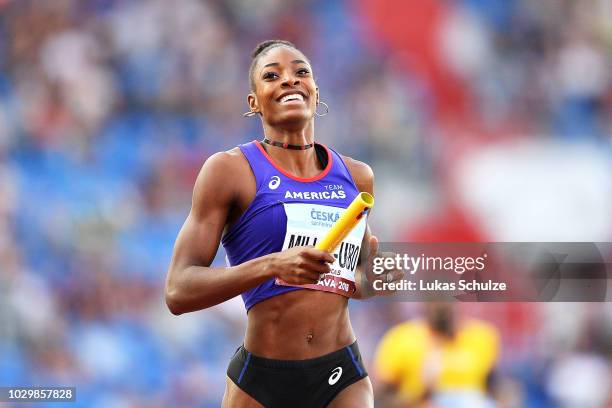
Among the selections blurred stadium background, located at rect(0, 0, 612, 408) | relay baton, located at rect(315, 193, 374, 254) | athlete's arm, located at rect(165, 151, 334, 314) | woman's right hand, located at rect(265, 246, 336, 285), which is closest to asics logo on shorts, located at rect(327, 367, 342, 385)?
athlete's arm, located at rect(165, 151, 334, 314)

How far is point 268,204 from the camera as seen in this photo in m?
3.33

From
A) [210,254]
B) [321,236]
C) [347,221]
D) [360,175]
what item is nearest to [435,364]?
[360,175]

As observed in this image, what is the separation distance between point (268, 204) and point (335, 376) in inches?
26.7

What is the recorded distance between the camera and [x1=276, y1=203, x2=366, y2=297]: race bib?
10.9 ft

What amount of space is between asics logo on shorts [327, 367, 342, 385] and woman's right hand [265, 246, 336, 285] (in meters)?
0.69

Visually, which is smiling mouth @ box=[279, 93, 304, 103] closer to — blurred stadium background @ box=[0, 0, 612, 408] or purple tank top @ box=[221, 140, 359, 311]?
purple tank top @ box=[221, 140, 359, 311]

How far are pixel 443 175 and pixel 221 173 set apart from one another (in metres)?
4.64

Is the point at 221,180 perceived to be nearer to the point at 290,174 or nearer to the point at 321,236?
the point at 290,174

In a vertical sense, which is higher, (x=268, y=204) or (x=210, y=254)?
(x=268, y=204)

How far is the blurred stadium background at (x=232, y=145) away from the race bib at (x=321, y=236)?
365 cm

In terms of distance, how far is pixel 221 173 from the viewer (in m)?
3.30

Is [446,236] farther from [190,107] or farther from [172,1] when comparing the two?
[172,1]

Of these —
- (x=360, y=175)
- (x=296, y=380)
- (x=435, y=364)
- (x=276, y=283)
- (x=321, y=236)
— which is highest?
(x=435, y=364)

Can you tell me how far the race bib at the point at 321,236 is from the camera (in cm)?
332
